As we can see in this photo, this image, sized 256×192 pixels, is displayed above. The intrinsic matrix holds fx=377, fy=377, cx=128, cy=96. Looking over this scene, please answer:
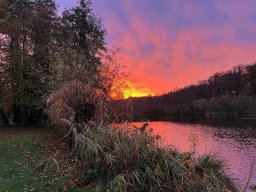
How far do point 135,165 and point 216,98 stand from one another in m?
113

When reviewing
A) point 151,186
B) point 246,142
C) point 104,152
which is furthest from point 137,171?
point 246,142

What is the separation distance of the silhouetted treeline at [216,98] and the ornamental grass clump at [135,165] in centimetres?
7063

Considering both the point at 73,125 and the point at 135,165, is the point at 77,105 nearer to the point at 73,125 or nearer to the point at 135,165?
the point at 73,125

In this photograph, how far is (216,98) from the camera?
121 m

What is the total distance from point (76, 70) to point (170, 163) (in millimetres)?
18006

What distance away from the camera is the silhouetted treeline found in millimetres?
106438

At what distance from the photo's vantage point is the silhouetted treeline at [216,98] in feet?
349

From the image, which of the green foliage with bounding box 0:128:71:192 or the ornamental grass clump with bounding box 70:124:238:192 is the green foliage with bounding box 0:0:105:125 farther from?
the ornamental grass clump with bounding box 70:124:238:192

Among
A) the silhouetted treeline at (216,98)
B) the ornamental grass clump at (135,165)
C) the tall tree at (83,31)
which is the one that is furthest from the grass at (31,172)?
the silhouetted treeline at (216,98)

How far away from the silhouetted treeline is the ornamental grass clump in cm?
7063

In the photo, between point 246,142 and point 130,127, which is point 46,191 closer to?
point 130,127

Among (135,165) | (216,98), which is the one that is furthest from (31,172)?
(216,98)

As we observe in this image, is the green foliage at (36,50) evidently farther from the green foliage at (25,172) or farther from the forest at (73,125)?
the green foliage at (25,172)

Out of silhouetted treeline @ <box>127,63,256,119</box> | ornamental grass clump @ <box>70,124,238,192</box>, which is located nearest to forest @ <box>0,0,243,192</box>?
ornamental grass clump @ <box>70,124,238,192</box>
